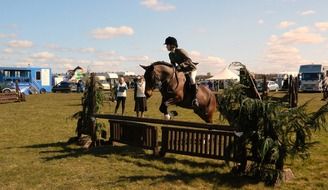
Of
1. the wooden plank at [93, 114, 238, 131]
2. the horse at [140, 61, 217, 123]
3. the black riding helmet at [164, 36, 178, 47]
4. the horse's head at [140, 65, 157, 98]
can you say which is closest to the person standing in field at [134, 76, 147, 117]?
the wooden plank at [93, 114, 238, 131]

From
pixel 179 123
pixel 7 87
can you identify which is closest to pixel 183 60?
pixel 179 123

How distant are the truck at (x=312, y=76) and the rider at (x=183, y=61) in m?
42.5

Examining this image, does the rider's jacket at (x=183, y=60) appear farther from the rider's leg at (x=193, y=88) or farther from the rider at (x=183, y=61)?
the rider's leg at (x=193, y=88)

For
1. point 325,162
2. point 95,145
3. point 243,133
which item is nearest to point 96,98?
point 95,145

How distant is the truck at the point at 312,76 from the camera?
50.6 meters

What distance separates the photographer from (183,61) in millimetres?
11078

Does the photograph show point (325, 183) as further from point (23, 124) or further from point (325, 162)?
point (23, 124)

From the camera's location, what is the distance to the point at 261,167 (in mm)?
7570

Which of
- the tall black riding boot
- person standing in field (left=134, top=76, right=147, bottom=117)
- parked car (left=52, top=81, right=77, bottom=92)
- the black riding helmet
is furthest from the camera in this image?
parked car (left=52, top=81, right=77, bottom=92)

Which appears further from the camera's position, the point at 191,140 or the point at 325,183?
the point at 191,140

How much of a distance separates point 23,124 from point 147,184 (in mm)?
11359

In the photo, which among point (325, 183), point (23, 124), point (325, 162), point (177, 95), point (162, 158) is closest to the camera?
point (325, 183)

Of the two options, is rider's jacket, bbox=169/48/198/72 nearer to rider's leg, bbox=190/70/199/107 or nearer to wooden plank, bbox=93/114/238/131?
rider's leg, bbox=190/70/199/107

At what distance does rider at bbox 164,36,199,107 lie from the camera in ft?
35.8
